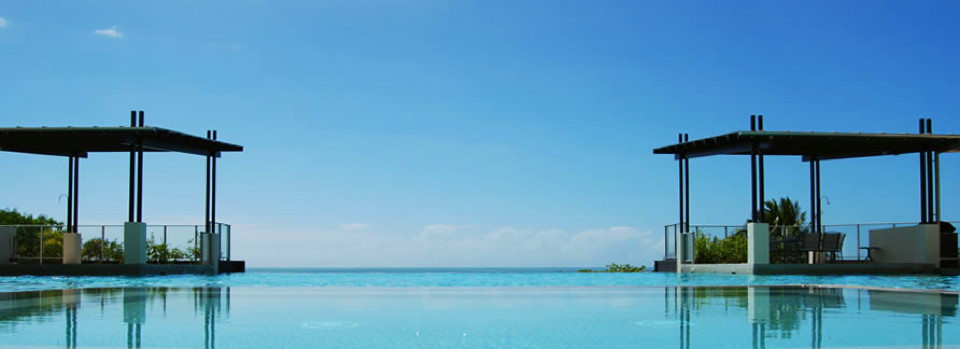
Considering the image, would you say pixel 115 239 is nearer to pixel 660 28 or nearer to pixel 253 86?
pixel 253 86

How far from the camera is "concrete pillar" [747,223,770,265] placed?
62.4 ft

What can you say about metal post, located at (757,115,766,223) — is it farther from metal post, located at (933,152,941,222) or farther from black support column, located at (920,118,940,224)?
metal post, located at (933,152,941,222)

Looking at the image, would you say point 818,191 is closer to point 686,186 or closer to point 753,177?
point 686,186

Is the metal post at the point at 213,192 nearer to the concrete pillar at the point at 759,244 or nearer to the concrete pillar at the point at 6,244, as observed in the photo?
the concrete pillar at the point at 6,244

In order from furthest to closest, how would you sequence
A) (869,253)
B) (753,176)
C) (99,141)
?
(869,253), (99,141), (753,176)

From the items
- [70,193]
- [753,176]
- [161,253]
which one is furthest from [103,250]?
[753,176]

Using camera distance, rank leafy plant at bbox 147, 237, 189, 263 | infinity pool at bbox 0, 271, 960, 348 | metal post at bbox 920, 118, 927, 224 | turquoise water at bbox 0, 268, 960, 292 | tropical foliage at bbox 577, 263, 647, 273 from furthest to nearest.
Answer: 1. tropical foliage at bbox 577, 263, 647, 273
2. leafy plant at bbox 147, 237, 189, 263
3. metal post at bbox 920, 118, 927, 224
4. turquoise water at bbox 0, 268, 960, 292
5. infinity pool at bbox 0, 271, 960, 348

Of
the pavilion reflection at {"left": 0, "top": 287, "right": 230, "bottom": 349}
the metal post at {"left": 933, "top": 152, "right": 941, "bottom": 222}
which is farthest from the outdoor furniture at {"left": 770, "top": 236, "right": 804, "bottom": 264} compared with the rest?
the pavilion reflection at {"left": 0, "top": 287, "right": 230, "bottom": 349}

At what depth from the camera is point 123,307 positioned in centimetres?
786

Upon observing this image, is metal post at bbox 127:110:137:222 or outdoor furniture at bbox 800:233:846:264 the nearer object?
metal post at bbox 127:110:137:222

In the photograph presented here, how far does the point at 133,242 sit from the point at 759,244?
13.1m

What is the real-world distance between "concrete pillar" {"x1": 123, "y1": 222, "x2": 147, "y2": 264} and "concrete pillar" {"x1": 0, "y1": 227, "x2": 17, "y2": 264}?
3.17 metres

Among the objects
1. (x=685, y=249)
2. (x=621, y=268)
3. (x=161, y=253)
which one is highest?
(x=685, y=249)

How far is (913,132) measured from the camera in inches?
787
